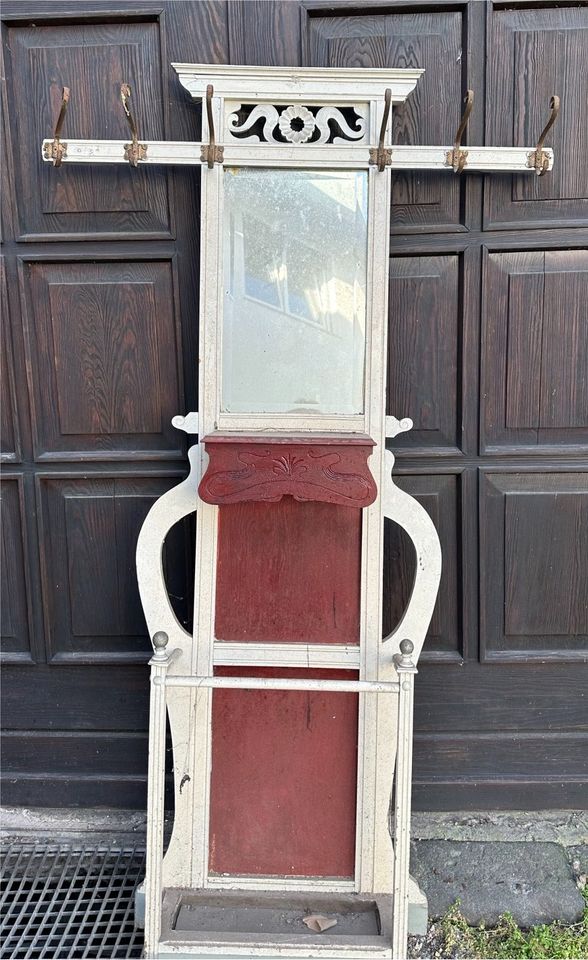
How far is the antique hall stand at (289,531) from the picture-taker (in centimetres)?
168

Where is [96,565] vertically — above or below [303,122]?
below

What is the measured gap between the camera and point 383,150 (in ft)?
5.41

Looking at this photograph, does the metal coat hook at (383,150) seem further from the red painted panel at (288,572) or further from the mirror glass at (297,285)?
the red painted panel at (288,572)

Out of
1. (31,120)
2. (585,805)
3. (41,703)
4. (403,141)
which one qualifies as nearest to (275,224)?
(403,141)

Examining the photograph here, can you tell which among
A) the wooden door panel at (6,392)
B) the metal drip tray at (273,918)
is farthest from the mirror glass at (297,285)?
the metal drip tray at (273,918)

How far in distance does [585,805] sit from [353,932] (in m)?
1.03

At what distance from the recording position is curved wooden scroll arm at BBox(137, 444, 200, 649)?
1.74 meters

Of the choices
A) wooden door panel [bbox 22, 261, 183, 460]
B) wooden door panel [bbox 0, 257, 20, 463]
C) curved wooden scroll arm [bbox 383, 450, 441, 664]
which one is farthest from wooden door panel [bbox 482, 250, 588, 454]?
wooden door panel [bbox 0, 257, 20, 463]

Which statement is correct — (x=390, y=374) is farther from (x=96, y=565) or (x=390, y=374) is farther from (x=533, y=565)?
(x=96, y=565)

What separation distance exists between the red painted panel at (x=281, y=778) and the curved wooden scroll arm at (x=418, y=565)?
0.21 meters

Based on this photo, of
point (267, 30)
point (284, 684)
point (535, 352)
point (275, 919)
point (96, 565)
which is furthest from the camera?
point (96, 565)

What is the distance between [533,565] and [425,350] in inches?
32.2

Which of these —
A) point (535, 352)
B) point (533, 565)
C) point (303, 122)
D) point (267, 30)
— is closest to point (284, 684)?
point (533, 565)

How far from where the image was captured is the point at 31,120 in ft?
6.41
